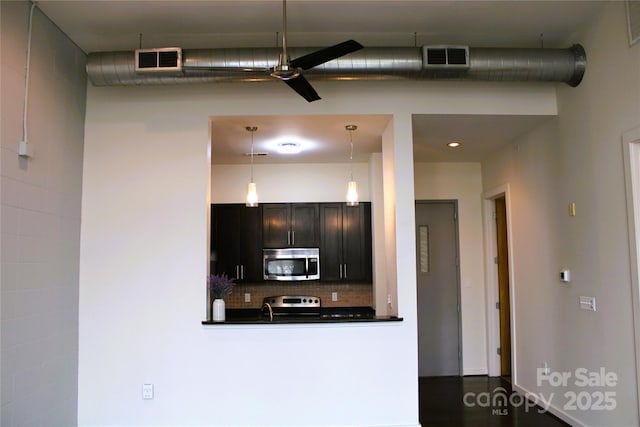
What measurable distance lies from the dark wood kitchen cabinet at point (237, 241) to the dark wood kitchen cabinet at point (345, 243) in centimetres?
84

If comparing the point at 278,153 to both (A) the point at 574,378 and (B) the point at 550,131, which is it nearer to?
(B) the point at 550,131

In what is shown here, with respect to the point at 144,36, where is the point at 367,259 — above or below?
below

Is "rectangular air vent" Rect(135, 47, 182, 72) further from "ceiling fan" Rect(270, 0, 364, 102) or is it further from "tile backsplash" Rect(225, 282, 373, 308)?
"tile backsplash" Rect(225, 282, 373, 308)

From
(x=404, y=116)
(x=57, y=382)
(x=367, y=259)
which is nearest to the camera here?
(x=57, y=382)

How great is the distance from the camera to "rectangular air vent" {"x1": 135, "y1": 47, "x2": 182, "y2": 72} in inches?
135

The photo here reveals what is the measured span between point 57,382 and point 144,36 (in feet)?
8.80

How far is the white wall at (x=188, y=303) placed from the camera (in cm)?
383

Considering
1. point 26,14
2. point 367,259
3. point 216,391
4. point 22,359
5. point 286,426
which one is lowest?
point 286,426

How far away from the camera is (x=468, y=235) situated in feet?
20.0

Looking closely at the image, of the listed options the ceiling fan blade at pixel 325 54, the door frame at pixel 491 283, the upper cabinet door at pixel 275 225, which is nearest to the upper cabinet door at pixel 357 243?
the upper cabinet door at pixel 275 225

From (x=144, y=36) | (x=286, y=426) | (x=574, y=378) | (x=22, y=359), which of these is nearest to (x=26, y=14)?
(x=144, y=36)

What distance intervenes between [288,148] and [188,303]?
2.17 metres

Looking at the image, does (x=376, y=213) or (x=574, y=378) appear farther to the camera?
(x=376, y=213)

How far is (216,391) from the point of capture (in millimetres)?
3826
